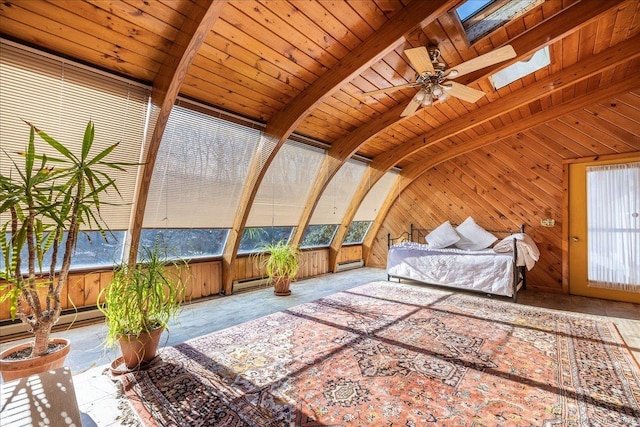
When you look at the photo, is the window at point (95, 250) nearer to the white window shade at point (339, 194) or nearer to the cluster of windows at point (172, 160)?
the cluster of windows at point (172, 160)

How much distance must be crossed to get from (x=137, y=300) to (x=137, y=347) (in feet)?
1.24

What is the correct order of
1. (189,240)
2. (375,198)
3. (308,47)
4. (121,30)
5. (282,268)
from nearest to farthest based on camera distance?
(121,30) < (308,47) < (189,240) < (282,268) < (375,198)

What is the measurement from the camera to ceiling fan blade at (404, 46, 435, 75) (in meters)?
2.47

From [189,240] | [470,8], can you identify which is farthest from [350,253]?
[470,8]

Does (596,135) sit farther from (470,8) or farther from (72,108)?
(72,108)

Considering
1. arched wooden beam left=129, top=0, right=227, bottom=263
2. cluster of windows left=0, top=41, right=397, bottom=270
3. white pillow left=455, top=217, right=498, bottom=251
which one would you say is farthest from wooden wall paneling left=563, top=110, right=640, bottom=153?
arched wooden beam left=129, top=0, right=227, bottom=263

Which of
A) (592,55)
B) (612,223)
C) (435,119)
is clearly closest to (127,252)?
(435,119)

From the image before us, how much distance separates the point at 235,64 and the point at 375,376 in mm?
3209

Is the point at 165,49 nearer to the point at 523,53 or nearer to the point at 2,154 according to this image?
the point at 2,154

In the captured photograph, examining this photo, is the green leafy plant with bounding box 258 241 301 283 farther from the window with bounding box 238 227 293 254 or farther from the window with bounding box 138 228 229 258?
the window with bounding box 138 228 229 258

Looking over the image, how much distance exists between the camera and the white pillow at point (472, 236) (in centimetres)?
578

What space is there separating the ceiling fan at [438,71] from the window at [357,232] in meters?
4.20

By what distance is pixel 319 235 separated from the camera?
261 inches

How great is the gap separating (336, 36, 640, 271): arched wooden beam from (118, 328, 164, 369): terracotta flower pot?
4650 mm
